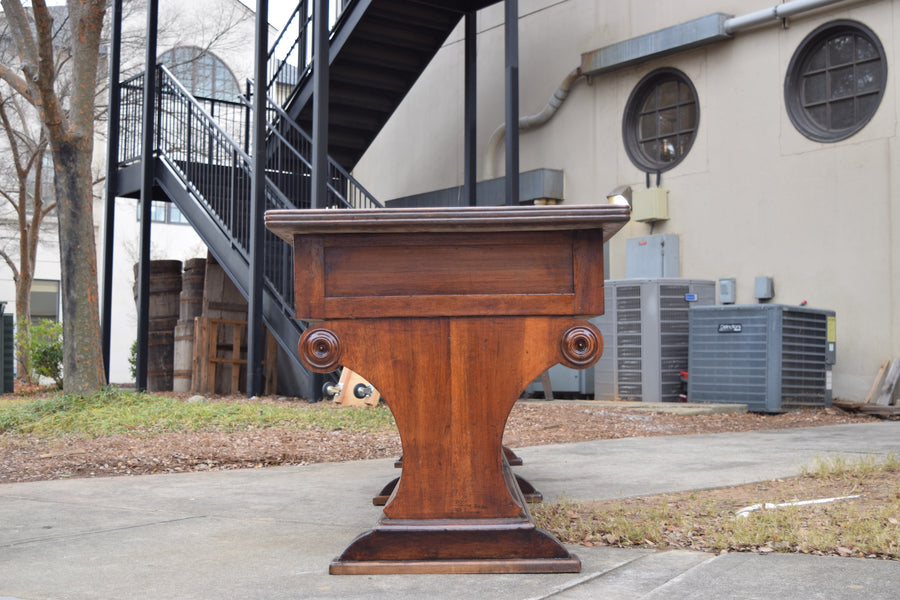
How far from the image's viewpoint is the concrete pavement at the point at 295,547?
253 centimetres

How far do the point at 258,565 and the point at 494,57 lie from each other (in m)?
14.5

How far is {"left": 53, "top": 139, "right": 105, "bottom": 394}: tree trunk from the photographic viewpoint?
955 centimetres

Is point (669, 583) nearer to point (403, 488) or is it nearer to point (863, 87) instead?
point (403, 488)

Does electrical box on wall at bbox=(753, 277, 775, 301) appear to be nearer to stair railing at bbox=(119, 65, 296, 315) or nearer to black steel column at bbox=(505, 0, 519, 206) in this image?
black steel column at bbox=(505, 0, 519, 206)

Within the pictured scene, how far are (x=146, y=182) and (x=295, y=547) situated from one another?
11080 millimetres

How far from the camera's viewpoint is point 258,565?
2883 millimetres

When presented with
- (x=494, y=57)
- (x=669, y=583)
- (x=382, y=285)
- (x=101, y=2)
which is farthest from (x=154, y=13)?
(x=669, y=583)

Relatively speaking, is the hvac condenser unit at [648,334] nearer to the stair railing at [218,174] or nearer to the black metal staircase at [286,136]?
the black metal staircase at [286,136]

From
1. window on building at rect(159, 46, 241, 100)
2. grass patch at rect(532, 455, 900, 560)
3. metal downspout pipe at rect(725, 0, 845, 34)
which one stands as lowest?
grass patch at rect(532, 455, 900, 560)

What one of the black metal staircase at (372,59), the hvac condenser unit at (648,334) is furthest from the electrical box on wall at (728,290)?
the black metal staircase at (372,59)

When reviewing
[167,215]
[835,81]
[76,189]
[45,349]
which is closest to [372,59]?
[76,189]

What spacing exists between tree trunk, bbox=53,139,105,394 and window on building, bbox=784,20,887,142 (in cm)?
907

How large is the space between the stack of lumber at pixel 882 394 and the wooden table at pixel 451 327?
29.3 ft

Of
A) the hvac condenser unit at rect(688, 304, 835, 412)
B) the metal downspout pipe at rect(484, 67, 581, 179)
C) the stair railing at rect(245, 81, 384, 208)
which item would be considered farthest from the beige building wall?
the stair railing at rect(245, 81, 384, 208)
